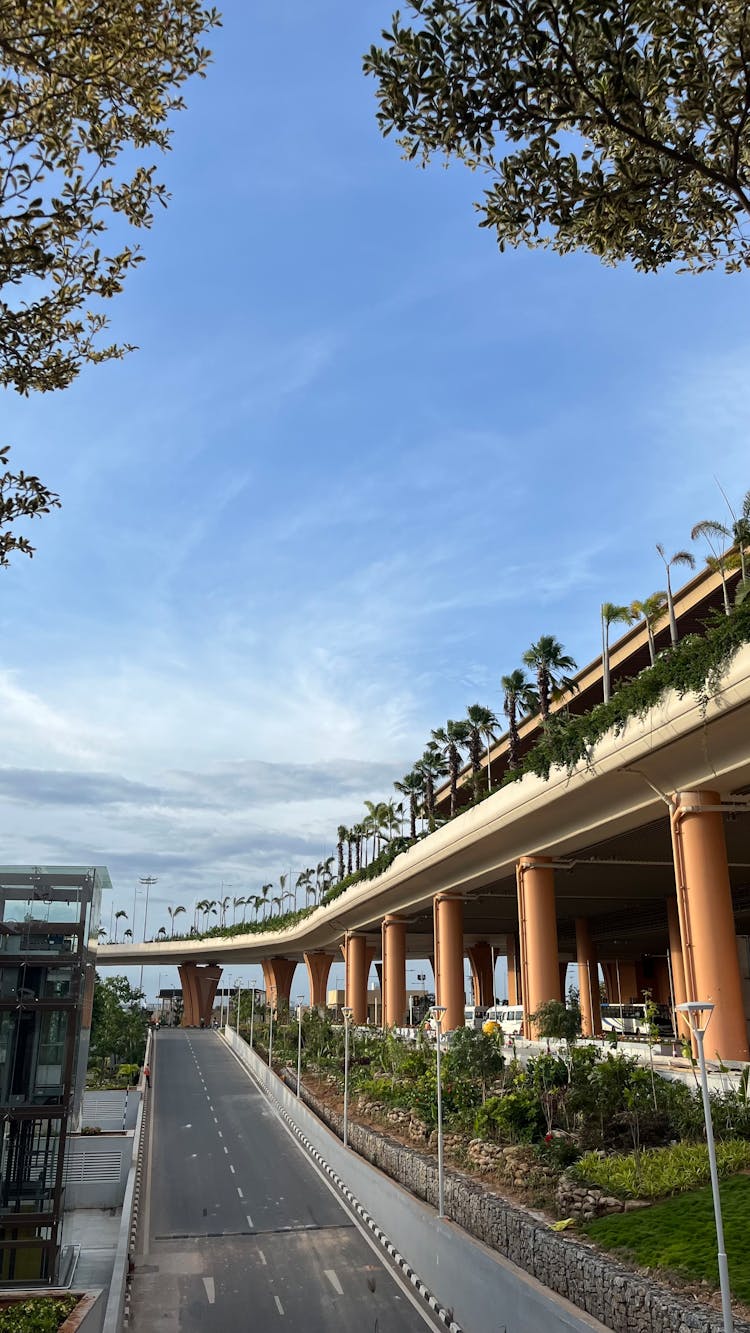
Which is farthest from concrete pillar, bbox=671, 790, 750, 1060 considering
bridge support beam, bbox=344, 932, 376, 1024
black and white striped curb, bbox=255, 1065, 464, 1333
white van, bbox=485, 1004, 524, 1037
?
bridge support beam, bbox=344, 932, 376, 1024

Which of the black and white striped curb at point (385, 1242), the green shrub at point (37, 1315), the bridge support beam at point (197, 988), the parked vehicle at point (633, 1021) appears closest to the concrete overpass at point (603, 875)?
the parked vehicle at point (633, 1021)

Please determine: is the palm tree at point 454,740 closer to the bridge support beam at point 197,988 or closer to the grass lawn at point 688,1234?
the grass lawn at point 688,1234

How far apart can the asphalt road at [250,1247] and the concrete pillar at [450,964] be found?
35.8ft

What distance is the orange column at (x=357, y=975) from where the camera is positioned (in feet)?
279

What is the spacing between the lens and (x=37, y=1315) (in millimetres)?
15836

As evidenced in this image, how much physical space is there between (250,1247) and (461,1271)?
402 inches

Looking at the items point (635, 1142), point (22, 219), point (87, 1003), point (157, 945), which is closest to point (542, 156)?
point (22, 219)

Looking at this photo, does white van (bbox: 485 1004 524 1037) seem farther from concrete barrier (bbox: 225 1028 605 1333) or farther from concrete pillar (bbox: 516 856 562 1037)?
concrete barrier (bbox: 225 1028 605 1333)

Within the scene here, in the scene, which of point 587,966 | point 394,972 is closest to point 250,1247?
point 394,972

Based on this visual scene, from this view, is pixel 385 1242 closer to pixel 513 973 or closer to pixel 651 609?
pixel 651 609

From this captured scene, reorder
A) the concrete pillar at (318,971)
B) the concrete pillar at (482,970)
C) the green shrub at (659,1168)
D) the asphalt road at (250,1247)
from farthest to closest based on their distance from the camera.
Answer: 1. the concrete pillar at (318,971)
2. the concrete pillar at (482,970)
3. the asphalt road at (250,1247)
4. the green shrub at (659,1168)

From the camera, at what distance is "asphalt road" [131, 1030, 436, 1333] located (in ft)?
77.7

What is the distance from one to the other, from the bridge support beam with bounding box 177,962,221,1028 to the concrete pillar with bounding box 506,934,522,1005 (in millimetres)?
70686

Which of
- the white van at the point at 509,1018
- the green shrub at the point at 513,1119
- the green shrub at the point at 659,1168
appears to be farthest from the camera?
the white van at the point at 509,1018
